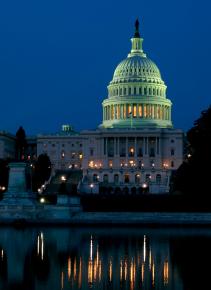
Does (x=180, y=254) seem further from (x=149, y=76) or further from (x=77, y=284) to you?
(x=149, y=76)

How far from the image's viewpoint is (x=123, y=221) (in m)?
65.7

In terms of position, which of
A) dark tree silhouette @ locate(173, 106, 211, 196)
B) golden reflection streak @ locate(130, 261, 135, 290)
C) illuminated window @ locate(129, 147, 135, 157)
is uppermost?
illuminated window @ locate(129, 147, 135, 157)

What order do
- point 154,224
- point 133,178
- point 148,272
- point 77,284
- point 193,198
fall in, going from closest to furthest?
1. point 77,284
2. point 148,272
3. point 154,224
4. point 193,198
5. point 133,178

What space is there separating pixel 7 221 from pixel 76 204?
6.43 m

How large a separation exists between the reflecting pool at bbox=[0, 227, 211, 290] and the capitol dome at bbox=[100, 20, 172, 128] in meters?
111

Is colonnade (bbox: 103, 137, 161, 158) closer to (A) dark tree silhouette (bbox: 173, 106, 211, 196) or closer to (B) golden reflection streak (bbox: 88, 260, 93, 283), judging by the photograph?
(A) dark tree silhouette (bbox: 173, 106, 211, 196)

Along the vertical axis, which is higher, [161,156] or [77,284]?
[161,156]

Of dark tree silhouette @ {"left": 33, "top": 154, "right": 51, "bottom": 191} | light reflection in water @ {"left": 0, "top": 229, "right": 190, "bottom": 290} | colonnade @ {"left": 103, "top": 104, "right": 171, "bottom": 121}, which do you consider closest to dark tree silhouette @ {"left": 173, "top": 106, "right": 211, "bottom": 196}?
light reflection in water @ {"left": 0, "top": 229, "right": 190, "bottom": 290}

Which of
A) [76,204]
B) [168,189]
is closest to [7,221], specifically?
[76,204]

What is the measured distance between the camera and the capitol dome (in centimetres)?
16312

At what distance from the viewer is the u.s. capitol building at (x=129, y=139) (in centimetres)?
14625

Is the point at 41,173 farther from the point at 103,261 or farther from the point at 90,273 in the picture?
the point at 90,273

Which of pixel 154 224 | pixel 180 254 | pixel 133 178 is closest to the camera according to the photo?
pixel 180 254

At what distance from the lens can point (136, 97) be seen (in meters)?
165
